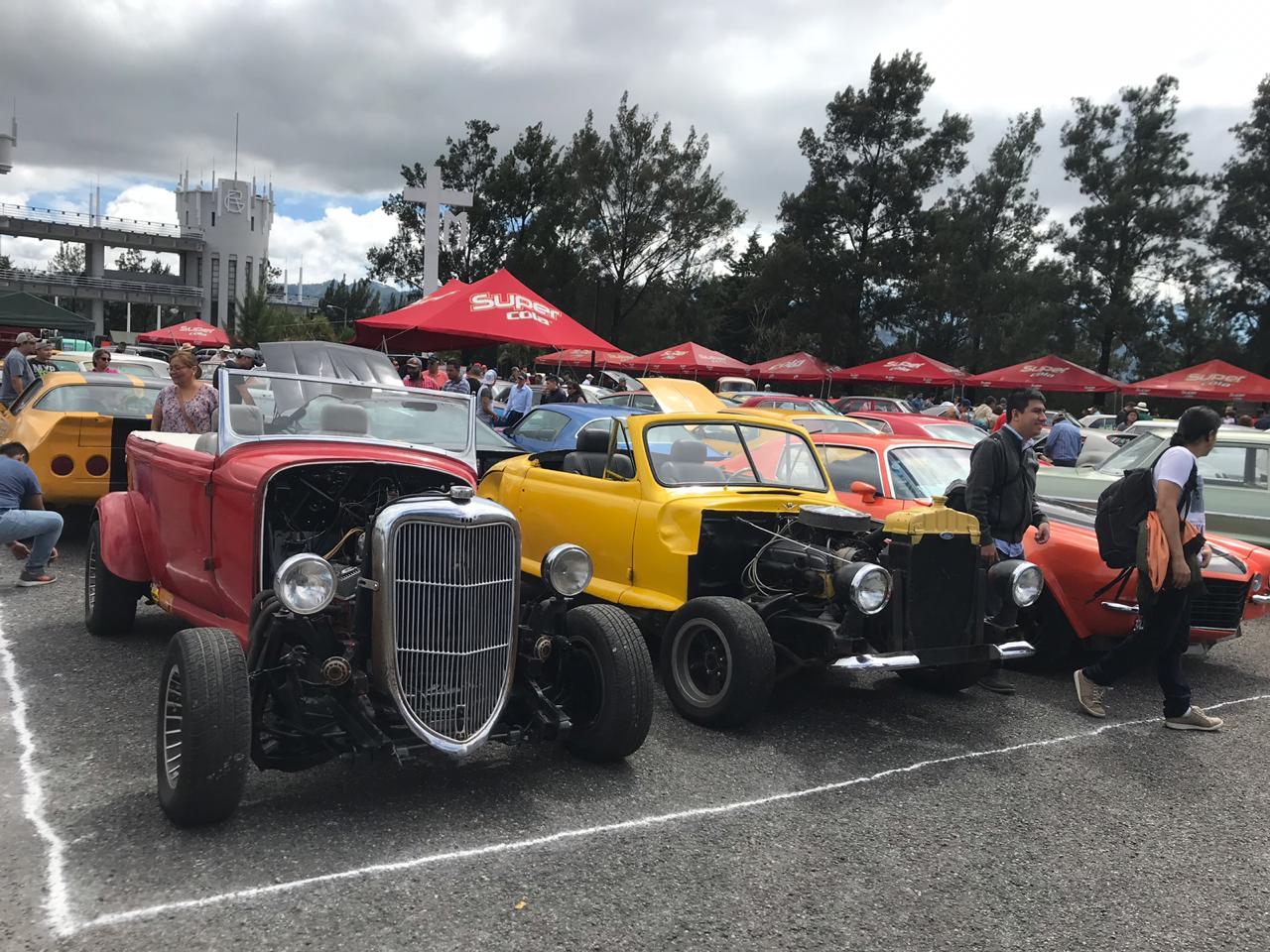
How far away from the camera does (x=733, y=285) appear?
208 feet

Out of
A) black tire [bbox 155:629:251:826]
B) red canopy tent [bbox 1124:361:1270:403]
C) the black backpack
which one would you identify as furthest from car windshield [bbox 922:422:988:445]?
red canopy tent [bbox 1124:361:1270:403]

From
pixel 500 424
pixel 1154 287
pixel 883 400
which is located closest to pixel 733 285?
pixel 1154 287

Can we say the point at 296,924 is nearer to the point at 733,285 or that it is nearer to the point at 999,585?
the point at 999,585

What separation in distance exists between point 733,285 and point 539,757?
60870 mm

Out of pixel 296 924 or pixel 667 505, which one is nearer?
pixel 296 924

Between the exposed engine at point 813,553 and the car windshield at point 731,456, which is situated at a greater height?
the car windshield at point 731,456

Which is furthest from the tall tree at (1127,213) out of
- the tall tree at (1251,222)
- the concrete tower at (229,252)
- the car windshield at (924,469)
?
the concrete tower at (229,252)

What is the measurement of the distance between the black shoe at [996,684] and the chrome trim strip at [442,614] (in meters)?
3.43

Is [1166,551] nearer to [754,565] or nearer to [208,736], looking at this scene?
[754,565]

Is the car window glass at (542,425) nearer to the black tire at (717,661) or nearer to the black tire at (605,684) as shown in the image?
the black tire at (717,661)

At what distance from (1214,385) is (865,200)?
57.4ft

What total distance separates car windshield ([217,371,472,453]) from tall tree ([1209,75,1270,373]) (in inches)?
1507

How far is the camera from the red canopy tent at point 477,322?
11.5 metres

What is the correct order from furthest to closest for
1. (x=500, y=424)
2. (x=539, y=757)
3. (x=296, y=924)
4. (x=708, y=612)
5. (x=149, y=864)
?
(x=500, y=424) < (x=708, y=612) < (x=539, y=757) < (x=149, y=864) < (x=296, y=924)
